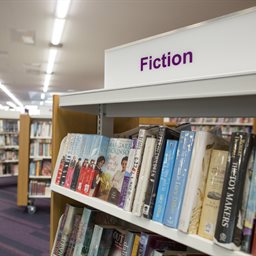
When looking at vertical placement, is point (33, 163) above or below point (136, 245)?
below

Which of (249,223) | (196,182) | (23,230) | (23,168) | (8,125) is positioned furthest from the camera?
(8,125)

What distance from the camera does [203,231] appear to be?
77cm

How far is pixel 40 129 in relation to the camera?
480cm

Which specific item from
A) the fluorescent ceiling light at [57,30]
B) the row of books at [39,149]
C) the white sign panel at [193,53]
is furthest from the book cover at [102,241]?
the fluorescent ceiling light at [57,30]

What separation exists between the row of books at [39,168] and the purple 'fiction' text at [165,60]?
3.69m

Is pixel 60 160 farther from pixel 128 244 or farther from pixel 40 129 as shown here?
pixel 40 129

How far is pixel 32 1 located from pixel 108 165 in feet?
11.6

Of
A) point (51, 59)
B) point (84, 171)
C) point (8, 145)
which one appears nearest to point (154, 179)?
point (84, 171)

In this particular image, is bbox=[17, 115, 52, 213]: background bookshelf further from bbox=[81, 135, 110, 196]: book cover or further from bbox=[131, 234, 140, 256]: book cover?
bbox=[131, 234, 140, 256]: book cover

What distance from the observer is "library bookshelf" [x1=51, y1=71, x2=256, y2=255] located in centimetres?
74

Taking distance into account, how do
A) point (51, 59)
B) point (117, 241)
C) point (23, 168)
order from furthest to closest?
point (51, 59), point (23, 168), point (117, 241)

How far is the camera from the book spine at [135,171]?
0.94 m

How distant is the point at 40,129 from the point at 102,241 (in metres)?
3.86

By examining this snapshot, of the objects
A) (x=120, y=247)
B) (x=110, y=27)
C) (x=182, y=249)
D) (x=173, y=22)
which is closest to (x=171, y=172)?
(x=182, y=249)
